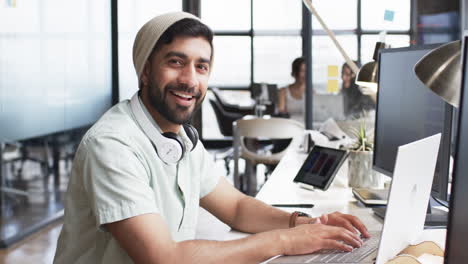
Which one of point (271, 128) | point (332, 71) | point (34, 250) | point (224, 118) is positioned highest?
point (332, 71)

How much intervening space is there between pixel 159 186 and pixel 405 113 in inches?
29.7

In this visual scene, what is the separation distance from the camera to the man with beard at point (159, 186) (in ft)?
5.11

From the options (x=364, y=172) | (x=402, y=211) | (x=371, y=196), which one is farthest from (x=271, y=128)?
(x=402, y=211)

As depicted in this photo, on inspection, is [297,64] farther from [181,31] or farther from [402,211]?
[402,211]

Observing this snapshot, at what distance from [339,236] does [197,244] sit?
0.33 meters

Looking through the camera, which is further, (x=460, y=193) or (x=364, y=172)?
(x=364, y=172)

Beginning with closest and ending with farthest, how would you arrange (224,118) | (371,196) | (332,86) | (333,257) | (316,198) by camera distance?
(333,257)
(371,196)
(316,198)
(332,86)
(224,118)

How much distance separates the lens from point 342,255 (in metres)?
1.55

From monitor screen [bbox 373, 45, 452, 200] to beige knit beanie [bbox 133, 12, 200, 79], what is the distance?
659 mm

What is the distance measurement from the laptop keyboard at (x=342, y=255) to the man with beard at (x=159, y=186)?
0.06ft

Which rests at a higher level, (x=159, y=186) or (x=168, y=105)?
(x=168, y=105)

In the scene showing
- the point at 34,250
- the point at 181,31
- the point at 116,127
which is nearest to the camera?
the point at 116,127

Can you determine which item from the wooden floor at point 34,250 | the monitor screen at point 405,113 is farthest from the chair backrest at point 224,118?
the monitor screen at point 405,113

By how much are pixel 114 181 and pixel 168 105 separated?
314mm
